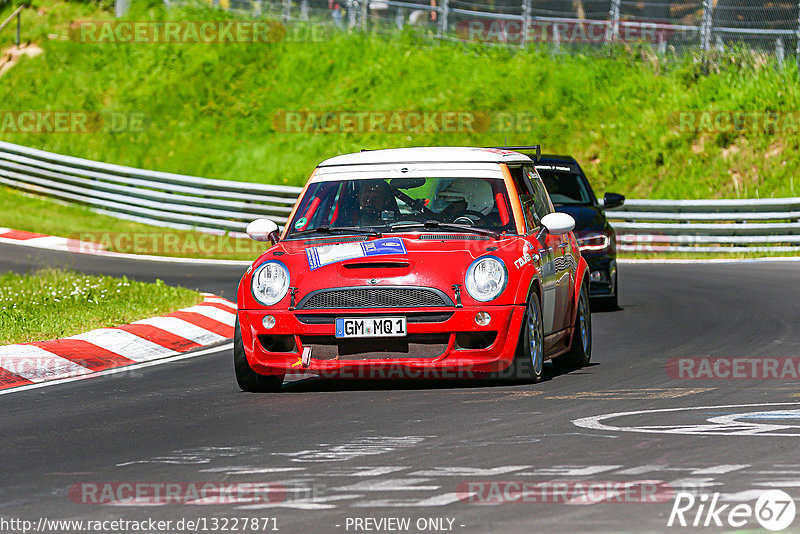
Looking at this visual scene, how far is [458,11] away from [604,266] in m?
18.0

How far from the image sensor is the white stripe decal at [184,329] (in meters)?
13.6

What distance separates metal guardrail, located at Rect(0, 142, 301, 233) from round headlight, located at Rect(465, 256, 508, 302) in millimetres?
17496

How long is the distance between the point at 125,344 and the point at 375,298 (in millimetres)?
3905

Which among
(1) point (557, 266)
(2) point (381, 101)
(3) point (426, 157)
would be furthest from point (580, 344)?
(2) point (381, 101)

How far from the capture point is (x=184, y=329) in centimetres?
1376

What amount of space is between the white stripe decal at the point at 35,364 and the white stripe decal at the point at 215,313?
298 cm

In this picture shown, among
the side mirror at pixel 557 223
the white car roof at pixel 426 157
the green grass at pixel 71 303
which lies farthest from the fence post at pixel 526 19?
the side mirror at pixel 557 223

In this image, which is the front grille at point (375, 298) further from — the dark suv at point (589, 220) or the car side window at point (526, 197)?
the dark suv at point (589, 220)

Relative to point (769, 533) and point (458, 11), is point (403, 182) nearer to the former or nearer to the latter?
point (769, 533)

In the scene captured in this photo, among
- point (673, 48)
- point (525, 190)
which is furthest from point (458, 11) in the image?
point (525, 190)

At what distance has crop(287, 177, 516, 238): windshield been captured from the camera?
1035 centimetres

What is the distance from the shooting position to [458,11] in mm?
33062

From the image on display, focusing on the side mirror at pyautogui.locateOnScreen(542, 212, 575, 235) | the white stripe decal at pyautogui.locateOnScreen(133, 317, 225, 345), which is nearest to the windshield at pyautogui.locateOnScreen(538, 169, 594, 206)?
the white stripe decal at pyautogui.locateOnScreen(133, 317, 225, 345)

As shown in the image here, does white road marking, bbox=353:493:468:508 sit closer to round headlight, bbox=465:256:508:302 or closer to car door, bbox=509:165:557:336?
round headlight, bbox=465:256:508:302
